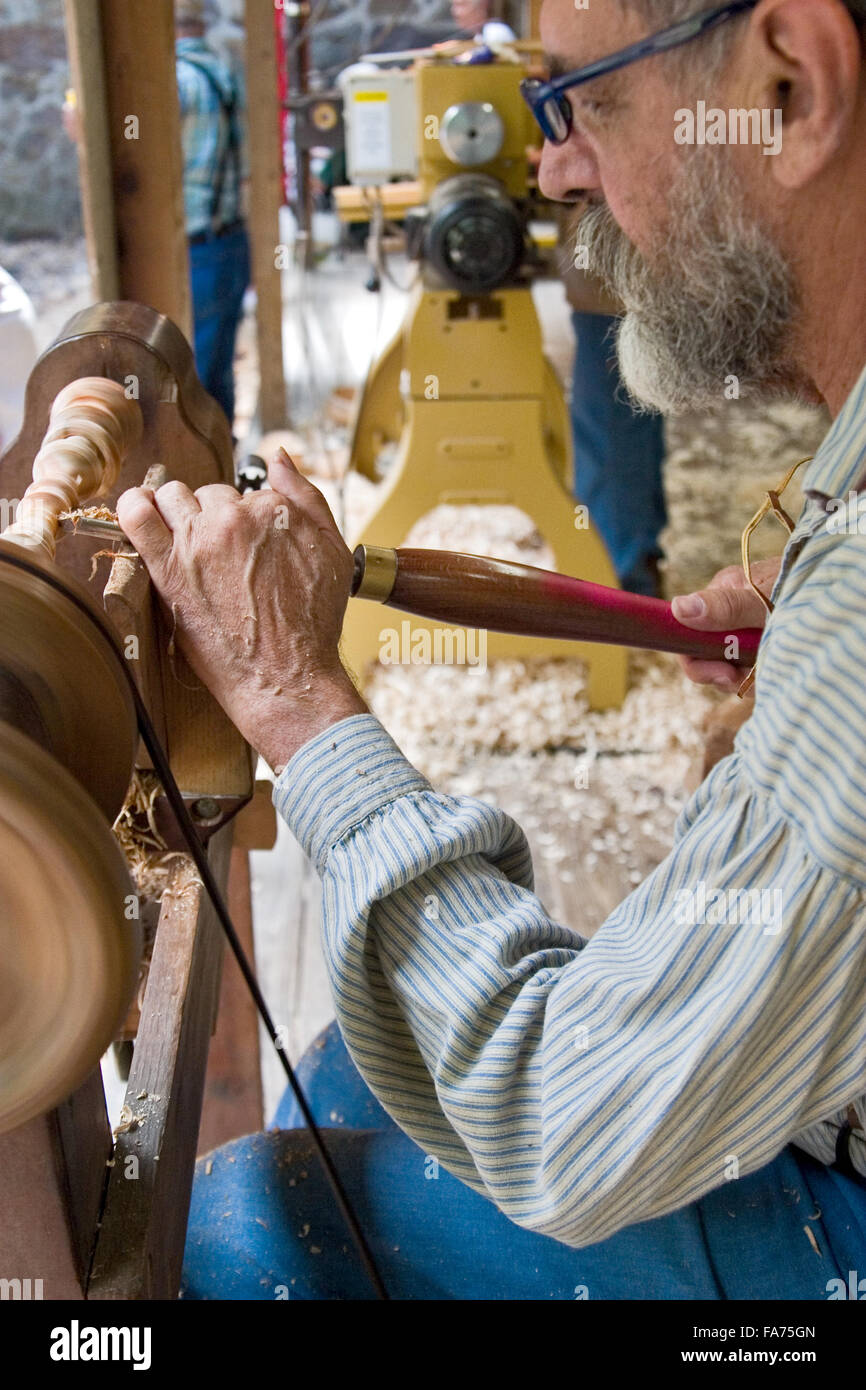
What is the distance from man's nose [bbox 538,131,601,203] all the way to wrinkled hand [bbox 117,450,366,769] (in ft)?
0.94

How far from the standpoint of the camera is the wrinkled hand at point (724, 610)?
1.06 m

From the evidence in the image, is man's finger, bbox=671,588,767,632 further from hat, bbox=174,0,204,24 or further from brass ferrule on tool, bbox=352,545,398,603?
hat, bbox=174,0,204,24

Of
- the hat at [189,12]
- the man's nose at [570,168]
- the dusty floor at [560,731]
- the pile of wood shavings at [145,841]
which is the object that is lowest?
the dusty floor at [560,731]

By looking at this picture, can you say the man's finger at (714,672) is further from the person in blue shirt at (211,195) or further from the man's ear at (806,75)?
the person in blue shirt at (211,195)

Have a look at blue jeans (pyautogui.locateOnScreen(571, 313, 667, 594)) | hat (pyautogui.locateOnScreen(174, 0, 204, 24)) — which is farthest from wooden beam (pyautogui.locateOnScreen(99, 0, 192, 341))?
hat (pyautogui.locateOnScreen(174, 0, 204, 24))

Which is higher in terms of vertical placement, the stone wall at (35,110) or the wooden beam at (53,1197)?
the stone wall at (35,110)

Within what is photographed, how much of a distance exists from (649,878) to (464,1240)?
0.33 m

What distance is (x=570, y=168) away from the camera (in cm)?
84

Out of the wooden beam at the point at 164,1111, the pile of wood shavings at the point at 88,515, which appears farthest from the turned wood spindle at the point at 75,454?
the wooden beam at the point at 164,1111

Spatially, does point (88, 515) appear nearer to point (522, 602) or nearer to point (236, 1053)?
point (522, 602)

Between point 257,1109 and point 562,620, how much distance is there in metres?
0.72

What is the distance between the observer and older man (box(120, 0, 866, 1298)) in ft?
2.11

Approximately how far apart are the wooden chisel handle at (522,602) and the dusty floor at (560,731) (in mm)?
988
